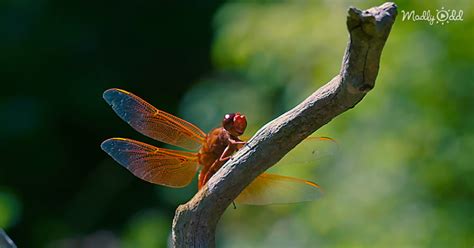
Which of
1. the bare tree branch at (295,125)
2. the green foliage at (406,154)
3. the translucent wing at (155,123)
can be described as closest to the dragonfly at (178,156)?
the translucent wing at (155,123)

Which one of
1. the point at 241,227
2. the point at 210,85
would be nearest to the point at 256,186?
the point at 241,227

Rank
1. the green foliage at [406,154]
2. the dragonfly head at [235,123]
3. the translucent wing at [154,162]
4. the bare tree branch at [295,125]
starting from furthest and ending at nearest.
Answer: the green foliage at [406,154], the translucent wing at [154,162], the dragonfly head at [235,123], the bare tree branch at [295,125]

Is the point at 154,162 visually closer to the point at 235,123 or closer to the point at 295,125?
the point at 235,123

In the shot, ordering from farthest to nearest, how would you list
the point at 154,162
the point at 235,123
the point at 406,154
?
the point at 406,154 < the point at 154,162 < the point at 235,123

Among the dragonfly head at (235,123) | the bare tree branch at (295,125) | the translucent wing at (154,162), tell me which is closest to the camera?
the bare tree branch at (295,125)

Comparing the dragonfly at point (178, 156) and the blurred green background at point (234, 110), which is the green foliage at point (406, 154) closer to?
the blurred green background at point (234, 110)

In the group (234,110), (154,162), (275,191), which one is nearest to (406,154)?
(275,191)
